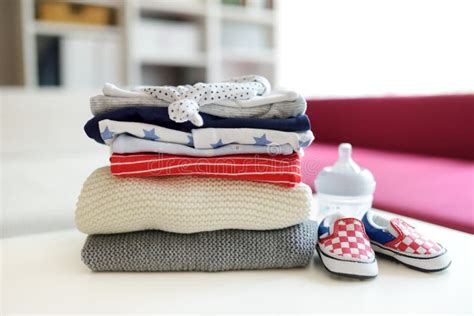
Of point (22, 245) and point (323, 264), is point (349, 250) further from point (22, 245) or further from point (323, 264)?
point (22, 245)

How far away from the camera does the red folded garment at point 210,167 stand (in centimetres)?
52

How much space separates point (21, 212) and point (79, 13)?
1580mm

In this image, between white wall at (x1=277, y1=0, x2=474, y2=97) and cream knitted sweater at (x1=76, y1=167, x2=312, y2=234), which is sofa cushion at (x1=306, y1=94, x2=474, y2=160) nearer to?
white wall at (x1=277, y1=0, x2=474, y2=97)

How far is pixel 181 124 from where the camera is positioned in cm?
52

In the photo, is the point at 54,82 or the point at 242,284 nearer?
the point at 242,284

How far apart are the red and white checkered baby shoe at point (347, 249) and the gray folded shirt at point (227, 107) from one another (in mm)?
154

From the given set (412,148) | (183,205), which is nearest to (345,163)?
(183,205)

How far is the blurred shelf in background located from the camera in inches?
81.2

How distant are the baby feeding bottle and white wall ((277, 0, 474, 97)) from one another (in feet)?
3.60

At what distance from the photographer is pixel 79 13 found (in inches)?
84.1

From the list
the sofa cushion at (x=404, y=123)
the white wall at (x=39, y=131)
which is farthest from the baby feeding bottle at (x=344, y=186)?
the white wall at (x=39, y=131)

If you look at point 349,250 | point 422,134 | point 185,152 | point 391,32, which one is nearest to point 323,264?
point 349,250

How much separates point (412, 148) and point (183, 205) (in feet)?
3.65

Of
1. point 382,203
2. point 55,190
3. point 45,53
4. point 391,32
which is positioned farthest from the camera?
point 45,53
